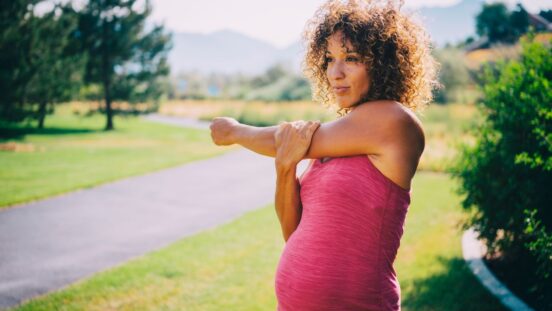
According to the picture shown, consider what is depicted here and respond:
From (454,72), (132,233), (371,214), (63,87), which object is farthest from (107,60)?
(371,214)

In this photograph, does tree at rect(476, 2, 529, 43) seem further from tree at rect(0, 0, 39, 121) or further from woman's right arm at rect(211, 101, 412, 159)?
woman's right arm at rect(211, 101, 412, 159)

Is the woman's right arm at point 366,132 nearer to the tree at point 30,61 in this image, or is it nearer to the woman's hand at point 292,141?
the woman's hand at point 292,141

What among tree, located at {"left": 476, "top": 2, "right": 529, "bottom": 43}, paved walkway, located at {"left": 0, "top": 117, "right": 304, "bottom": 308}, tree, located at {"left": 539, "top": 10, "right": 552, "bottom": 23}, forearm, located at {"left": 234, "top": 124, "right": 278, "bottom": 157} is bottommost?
paved walkway, located at {"left": 0, "top": 117, "right": 304, "bottom": 308}

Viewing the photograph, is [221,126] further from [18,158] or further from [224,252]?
[18,158]

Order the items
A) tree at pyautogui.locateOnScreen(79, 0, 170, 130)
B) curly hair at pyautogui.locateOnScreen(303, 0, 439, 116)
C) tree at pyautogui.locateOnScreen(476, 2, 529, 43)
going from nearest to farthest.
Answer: curly hair at pyautogui.locateOnScreen(303, 0, 439, 116), tree at pyautogui.locateOnScreen(79, 0, 170, 130), tree at pyautogui.locateOnScreen(476, 2, 529, 43)

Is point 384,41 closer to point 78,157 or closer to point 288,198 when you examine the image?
point 288,198

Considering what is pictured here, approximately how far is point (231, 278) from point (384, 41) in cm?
401

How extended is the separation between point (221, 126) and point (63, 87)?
23.4m

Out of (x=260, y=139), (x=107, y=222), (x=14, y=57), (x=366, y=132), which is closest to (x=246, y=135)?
(x=260, y=139)

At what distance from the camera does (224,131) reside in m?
1.91

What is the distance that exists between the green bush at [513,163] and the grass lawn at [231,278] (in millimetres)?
516

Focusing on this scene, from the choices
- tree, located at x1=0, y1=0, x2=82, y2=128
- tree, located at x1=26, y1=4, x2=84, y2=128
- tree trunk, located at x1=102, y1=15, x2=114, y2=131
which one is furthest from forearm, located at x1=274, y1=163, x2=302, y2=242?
tree trunk, located at x1=102, y1=15, x2=114, y2=131

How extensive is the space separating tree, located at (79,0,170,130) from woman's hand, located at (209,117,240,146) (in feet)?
88.1

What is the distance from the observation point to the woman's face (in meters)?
1.68
